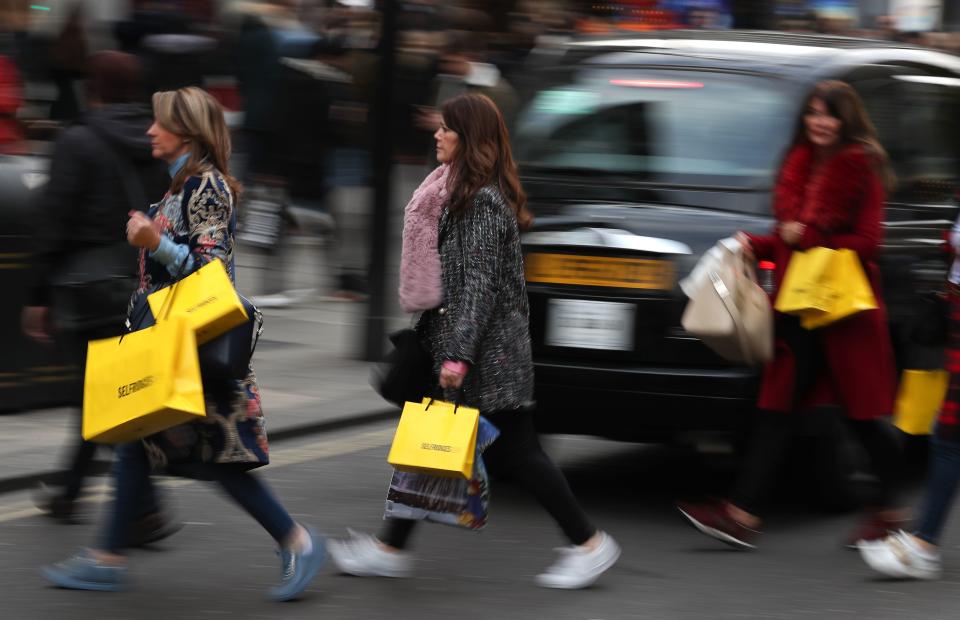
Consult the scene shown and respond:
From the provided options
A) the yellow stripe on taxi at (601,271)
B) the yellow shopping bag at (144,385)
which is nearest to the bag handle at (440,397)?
the yellow shopping bag at (144,385)

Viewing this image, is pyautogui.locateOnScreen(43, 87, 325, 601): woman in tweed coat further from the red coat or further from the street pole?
the street pole

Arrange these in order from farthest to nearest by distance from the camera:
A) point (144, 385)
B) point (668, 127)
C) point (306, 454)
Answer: point (306, 454) → point (668, 127) → point (144, 385)

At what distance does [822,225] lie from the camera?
5.89 meters

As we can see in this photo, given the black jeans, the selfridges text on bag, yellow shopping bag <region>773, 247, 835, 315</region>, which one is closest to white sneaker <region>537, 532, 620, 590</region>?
the selfridges text on bag

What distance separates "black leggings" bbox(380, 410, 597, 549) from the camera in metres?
5.54

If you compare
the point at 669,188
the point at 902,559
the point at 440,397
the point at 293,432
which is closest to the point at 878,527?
the point at 902,559

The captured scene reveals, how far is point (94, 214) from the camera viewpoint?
591 centimetres

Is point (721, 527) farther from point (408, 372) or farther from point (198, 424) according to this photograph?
point (198, 424)

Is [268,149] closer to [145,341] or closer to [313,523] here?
[313,523]

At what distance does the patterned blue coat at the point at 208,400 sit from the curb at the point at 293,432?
1.47 meters

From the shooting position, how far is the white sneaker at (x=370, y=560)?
5.65 meters

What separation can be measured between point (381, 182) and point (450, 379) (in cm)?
469

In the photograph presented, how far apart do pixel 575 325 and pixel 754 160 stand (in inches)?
41.2

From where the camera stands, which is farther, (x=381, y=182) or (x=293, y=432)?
(x=381, y=182)
